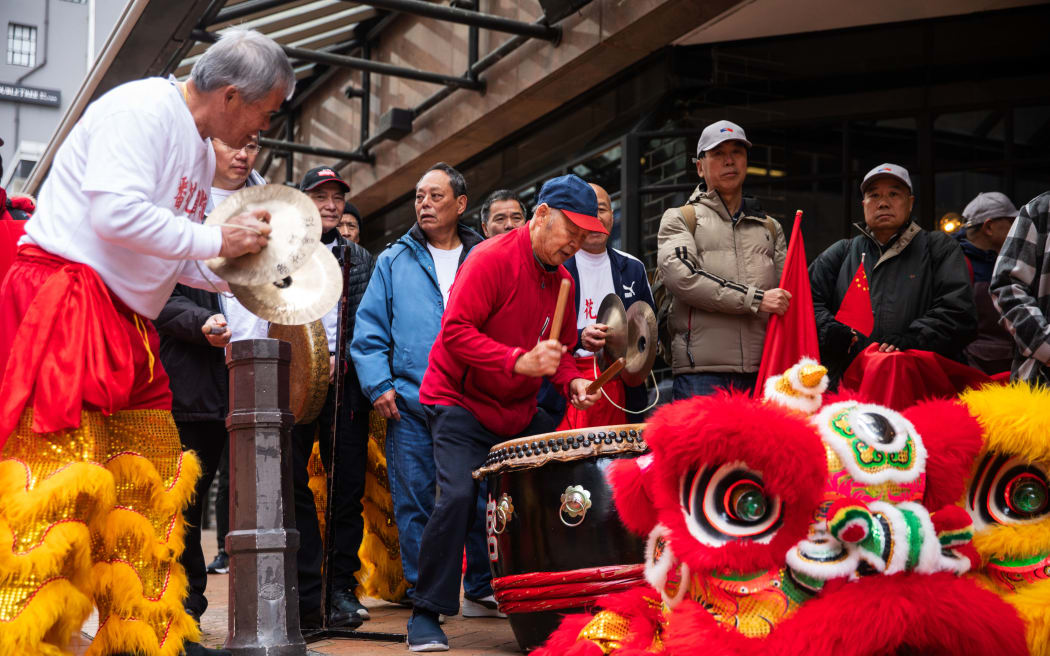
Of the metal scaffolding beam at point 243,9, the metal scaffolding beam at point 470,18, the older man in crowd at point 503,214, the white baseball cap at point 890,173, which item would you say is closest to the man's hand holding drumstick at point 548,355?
the white baseball cap at point 890,173

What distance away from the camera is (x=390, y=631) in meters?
5.17

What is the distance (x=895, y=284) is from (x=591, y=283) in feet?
5.05

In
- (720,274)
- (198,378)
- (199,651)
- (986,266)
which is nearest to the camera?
(199,651)

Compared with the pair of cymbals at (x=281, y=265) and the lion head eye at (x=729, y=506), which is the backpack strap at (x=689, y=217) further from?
the lion head eye at (x=729, y=506)

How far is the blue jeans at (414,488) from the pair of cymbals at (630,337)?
0.97m

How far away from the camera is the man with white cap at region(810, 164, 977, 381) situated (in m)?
5.39

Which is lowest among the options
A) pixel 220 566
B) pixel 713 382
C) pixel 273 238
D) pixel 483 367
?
pixel 220 566

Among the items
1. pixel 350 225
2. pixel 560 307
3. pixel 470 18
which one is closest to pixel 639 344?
pixel 560 307

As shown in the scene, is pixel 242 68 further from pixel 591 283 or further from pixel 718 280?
pixel 591 283

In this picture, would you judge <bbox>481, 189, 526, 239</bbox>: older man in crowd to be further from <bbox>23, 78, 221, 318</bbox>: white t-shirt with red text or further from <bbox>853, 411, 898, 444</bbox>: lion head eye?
<bbox>853, 411, 898, 444</bbox>: lion head eye

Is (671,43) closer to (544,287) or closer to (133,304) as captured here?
(544,287)

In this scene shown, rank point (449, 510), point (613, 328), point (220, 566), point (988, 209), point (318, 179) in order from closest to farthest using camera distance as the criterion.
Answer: point (449, 510)
point (613, 328)
point (318, 179)
point (988, 209)
point (220, 566)

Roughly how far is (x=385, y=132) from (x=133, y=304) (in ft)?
31.4

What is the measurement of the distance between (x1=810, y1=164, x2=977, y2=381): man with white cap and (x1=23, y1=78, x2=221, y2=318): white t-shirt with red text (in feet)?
10.9
